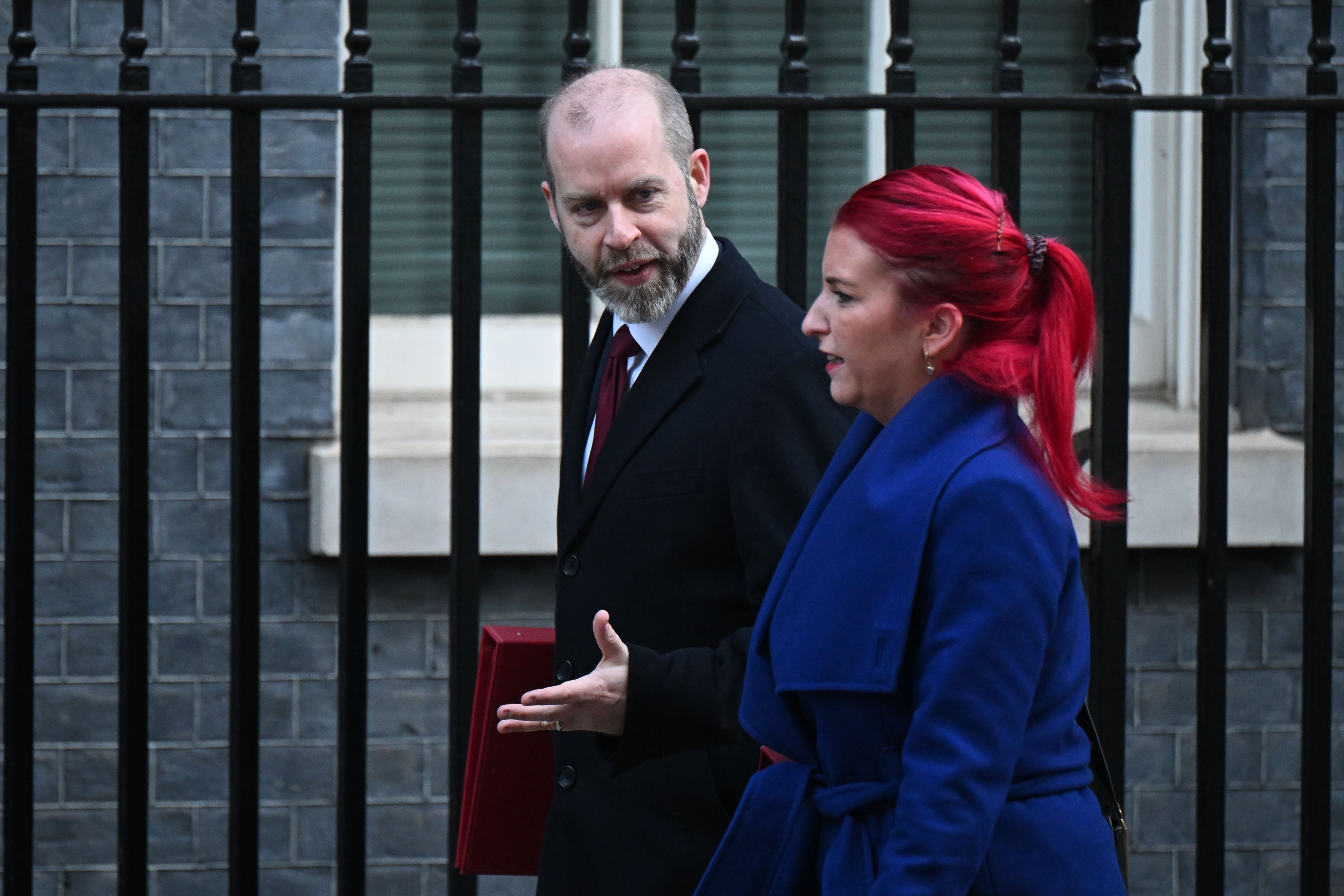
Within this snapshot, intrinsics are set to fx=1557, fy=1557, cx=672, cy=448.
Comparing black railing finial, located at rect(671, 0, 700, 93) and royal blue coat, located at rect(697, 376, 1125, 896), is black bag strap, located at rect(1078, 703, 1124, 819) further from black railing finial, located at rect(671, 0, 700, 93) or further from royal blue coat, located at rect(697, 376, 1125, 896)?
black railing finial, located at rect(671, 0, 700, 93)

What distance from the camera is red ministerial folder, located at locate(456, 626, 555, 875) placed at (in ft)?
7.23

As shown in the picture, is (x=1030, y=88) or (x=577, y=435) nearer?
(x=577, y=435)

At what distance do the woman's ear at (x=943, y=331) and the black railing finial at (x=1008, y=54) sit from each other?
36.3 inches

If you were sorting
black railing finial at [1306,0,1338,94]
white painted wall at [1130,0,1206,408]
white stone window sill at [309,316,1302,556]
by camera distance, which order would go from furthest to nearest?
1. white painted wall at [1130,0,1206,408]
2. white stone window sill at [309,316,1302,556]
3. black railing finial at [1306,0,1338,94]

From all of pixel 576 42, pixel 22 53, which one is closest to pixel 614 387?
pixel 576 42

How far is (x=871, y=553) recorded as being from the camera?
164 centimetres

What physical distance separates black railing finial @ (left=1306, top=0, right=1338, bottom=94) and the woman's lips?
1.18 meters

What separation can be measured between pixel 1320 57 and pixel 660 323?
3.99 feet

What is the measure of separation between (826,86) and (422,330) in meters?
1.37

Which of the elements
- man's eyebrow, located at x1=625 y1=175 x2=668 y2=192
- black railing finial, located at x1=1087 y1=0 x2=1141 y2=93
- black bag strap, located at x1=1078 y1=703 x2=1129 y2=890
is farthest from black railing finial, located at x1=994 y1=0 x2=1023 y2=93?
black bag strap, located at x1=1078 y1=703 x2=1129 y2=890

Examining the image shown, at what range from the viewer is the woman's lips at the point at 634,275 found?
2131mm

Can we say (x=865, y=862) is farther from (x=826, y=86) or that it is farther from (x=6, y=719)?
(x=826, y=86)

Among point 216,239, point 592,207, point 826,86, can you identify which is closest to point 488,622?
point 216,239

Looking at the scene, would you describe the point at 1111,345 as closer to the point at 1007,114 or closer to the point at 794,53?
the point at 1007,114
